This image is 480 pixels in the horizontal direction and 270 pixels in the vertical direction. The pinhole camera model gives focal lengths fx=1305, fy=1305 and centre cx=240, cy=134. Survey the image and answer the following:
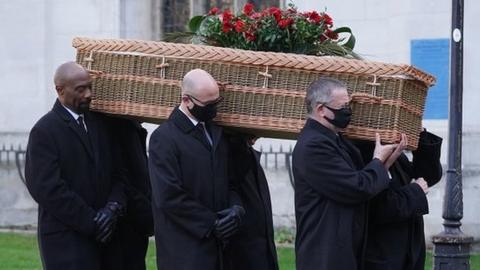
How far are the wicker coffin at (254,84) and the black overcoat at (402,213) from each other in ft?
0.99

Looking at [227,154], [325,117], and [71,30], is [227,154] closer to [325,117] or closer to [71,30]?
[325,117]

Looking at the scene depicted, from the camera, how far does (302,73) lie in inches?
319

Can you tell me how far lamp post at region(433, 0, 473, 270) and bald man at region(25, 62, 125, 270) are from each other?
332 centimetres

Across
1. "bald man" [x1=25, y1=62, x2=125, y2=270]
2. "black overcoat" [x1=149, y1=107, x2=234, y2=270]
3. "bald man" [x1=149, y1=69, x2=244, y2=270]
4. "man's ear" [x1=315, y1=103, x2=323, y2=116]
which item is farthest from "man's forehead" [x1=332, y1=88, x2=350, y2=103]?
"bald man" [x1=25, y1=62, x2=125, y2=270]

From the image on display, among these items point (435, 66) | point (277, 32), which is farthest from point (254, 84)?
point (435, 66)

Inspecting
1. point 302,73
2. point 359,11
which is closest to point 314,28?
point 302,73

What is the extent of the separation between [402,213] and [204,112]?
137 cm

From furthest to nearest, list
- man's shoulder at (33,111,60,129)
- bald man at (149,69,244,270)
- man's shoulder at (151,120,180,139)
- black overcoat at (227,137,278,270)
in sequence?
1. black overcoat at (227,137,278,270)
2. man's shoulder at (33,111,60,129)
3. man's shoulder at (151,120,180,139)
4. bald man at (149,69,244,270)

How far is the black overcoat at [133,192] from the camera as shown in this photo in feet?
29.2

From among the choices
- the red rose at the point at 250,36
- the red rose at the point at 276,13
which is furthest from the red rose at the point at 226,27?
the red rose at the point at 276,13

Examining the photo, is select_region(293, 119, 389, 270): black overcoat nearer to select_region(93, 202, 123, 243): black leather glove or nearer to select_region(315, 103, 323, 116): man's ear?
select_region(315, 103, 323, 116): man's ear

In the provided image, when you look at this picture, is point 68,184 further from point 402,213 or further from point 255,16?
point 402,213

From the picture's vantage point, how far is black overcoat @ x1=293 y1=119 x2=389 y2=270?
777 centimetres

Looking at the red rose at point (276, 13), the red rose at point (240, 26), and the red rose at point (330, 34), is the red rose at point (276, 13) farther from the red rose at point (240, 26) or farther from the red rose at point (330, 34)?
the red rose at point (330, 34)
